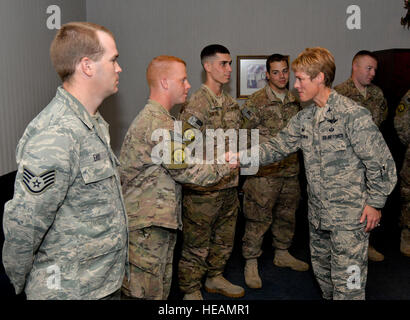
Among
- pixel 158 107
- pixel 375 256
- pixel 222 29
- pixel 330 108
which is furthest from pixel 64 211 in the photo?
pixel 222 29

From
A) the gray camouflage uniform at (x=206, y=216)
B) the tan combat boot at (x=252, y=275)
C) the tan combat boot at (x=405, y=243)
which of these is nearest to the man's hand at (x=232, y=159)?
the gray camouflage uniform at (x=206, y=216)

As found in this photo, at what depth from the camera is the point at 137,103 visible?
4457 millimetres

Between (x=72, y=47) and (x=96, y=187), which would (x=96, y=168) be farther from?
(x=72, y=47)

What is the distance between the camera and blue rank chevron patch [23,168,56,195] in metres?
1.14

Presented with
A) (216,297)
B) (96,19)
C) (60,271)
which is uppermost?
(96,19)

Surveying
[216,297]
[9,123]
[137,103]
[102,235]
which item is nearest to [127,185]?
[102,235]

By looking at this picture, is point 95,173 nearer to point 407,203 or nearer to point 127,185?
point 127,185

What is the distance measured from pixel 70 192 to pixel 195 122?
4.69ft

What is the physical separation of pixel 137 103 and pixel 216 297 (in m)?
2.57

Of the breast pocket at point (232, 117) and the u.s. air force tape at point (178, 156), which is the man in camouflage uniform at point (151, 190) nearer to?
the u.s. air force tape at point (178, 156)

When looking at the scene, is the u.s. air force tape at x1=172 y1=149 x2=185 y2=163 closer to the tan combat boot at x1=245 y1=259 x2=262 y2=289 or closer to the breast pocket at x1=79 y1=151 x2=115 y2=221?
the breast pocket at x1=79 y1=151 x2=115 y2=221

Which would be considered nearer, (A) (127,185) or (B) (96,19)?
(A) (127,185)

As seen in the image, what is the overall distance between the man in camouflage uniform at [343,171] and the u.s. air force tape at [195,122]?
0.74 metres

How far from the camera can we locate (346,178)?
80.7 inches
